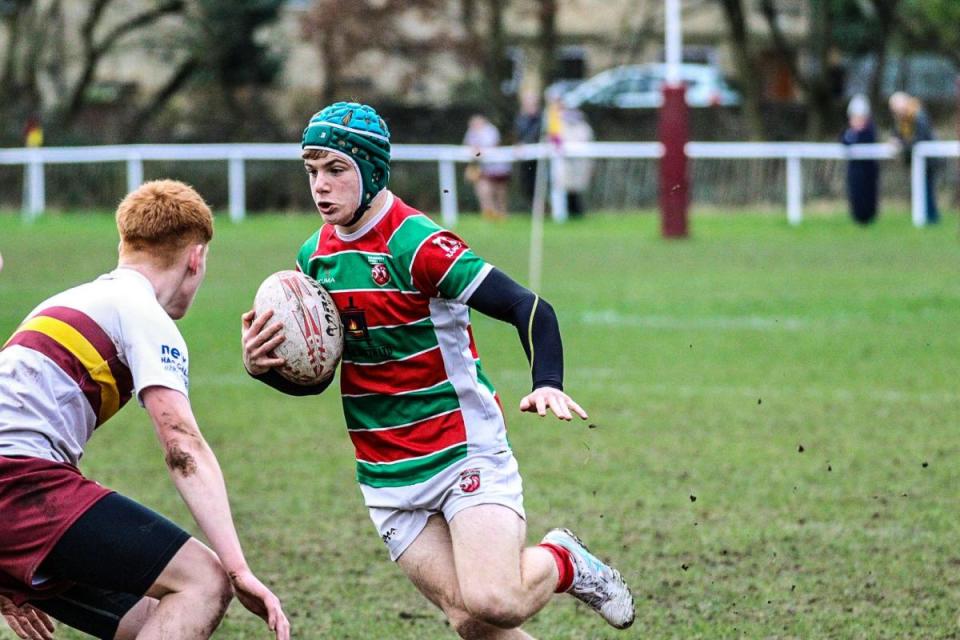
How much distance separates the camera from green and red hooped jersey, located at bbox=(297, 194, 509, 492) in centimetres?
488

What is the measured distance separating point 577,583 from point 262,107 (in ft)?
108

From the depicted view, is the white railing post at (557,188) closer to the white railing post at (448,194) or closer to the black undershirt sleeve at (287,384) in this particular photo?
the white railing post at (448,194)

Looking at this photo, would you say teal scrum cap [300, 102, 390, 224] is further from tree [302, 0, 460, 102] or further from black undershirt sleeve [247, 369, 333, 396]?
tree [302, 0, 460, 102]

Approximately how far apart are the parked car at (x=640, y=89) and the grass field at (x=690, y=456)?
18.4 metres

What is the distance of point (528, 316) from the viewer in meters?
4.76

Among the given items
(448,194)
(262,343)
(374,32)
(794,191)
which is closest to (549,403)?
(262,343)

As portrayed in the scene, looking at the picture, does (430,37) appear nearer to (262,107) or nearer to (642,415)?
(262,107)

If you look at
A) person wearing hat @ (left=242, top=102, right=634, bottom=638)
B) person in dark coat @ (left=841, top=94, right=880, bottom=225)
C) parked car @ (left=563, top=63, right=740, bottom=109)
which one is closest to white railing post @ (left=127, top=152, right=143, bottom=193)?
parked car @ (left=563, top=63, right=740, bottom=109)

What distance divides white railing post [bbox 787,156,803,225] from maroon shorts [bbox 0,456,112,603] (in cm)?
2198

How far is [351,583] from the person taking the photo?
645 centimetres

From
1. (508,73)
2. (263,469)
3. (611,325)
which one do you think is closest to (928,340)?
(611,325)

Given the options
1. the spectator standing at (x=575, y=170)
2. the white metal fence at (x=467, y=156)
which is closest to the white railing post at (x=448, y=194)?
the white metal fence at (x=467, y=156)

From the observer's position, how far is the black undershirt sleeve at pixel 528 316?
4.76m

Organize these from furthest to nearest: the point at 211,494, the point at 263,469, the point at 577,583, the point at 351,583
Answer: the point at 263,469
the point at 351,583
the point at 577,583
the point at 211,494
